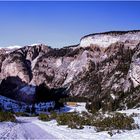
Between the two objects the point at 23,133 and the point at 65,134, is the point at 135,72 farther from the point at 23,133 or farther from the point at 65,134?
the point at 65,134

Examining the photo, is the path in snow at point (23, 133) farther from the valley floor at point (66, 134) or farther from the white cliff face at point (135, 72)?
the white cliff face at point (135, 72)

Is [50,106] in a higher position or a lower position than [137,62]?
lower

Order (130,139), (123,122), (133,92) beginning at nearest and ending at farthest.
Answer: (130,139), (123,122), (133,92)

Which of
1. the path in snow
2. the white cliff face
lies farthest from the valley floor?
the white cliff face

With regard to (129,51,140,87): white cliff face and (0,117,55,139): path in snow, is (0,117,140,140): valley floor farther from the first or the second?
(129,51,140,87): white cliff face

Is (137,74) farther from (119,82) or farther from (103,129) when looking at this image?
(103,129)

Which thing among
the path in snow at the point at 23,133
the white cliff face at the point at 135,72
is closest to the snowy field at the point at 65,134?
the path in snow at the point at 23,133

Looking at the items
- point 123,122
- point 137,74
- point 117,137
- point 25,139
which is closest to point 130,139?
point 117,137

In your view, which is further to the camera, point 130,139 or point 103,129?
point 103,129

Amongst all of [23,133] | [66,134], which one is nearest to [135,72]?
[23,133]

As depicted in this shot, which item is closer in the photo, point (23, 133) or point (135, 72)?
point (23, 133)

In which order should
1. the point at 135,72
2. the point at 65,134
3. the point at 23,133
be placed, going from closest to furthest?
1. the point at 65,134
2. the point at 23,133
3. the point at 135,72
